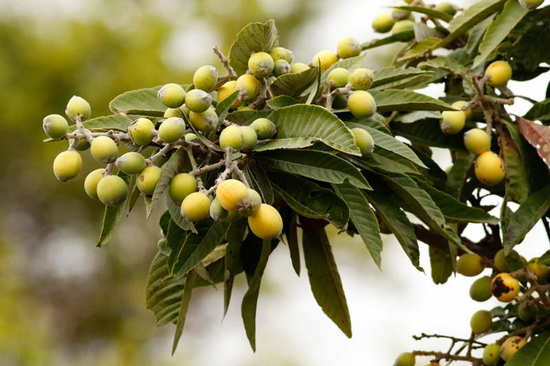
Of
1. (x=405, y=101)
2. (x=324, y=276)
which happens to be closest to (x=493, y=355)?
(x=324, y=276)

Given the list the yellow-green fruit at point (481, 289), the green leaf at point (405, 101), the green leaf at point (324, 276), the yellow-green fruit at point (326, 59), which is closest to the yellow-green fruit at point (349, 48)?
the yellow-green fruit at point (326, 59)

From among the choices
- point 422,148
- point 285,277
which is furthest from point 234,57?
point 285,277

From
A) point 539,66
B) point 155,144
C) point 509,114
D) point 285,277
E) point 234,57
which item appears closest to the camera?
point 155,144

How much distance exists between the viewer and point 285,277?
25.0ft

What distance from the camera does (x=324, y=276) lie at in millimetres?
1197

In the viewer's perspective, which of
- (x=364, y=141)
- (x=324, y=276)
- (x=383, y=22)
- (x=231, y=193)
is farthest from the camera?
(x=383, y=22)

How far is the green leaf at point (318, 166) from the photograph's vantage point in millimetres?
975

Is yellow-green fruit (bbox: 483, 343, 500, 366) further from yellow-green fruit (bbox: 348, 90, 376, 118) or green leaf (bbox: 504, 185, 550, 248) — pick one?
yellow-green fruit (bbox: 348, 90, 376, 118)

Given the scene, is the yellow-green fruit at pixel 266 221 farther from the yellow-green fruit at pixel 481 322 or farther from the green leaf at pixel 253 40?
the yellow-green fruit at pixel 481 322

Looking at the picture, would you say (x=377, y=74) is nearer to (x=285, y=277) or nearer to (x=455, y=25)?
(x=455, y=25)

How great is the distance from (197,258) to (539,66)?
0.64 m

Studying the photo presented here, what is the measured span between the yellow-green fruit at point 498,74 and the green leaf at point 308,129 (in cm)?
36

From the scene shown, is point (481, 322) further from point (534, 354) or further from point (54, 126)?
point (54, 126)

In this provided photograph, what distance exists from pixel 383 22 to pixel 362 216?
0.55m
